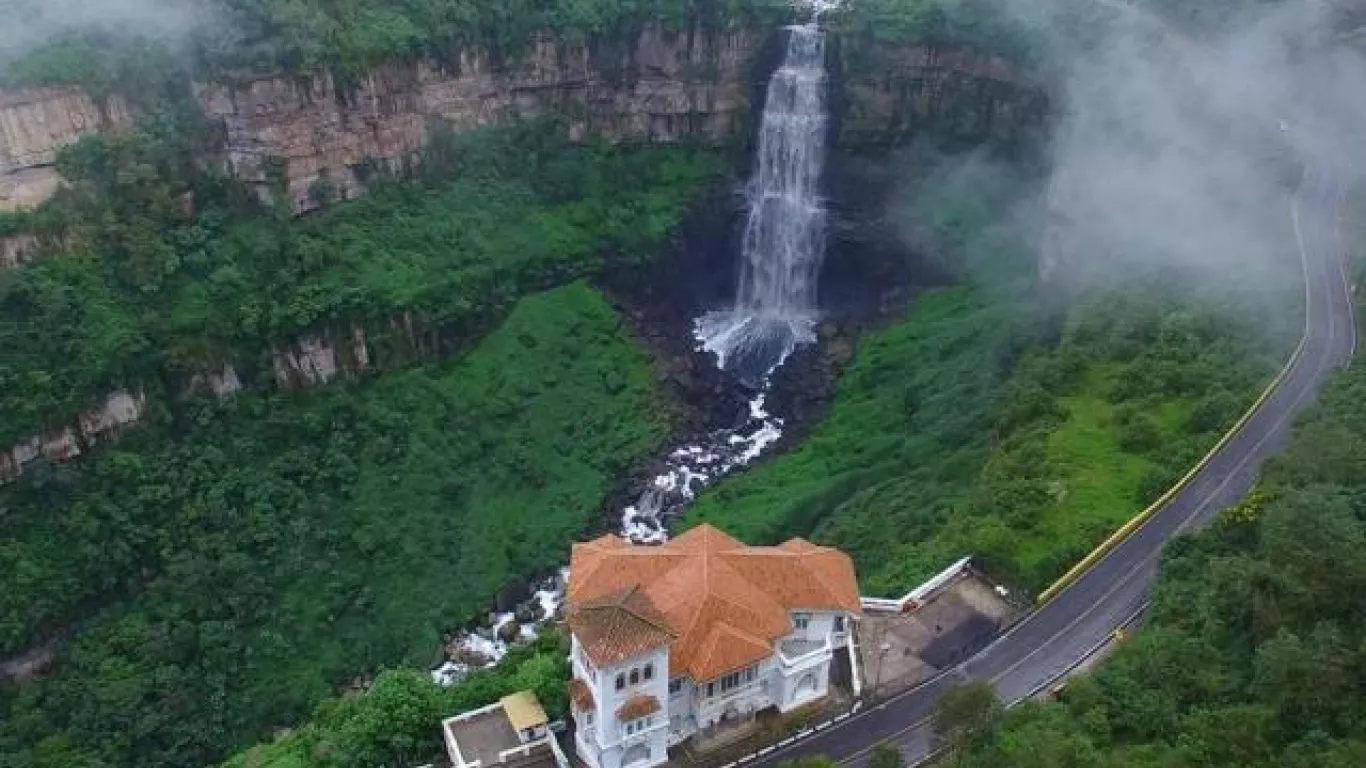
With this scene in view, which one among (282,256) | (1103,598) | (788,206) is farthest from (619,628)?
(788,206)

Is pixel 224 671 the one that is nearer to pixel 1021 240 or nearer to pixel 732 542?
pixel 732 542

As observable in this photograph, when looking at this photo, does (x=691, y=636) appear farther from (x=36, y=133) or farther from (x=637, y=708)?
(x=36, y=133)

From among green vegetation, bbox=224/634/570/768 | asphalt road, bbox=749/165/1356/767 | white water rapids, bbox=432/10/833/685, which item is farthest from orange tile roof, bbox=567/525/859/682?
white water rapids, bbox=432/10/833/685

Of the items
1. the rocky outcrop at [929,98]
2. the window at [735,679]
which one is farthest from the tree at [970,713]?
the rocky outcrop at [929,98]

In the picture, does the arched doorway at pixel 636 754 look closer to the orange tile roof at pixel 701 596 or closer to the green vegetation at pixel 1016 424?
the orange tile roof at pixel 701 596

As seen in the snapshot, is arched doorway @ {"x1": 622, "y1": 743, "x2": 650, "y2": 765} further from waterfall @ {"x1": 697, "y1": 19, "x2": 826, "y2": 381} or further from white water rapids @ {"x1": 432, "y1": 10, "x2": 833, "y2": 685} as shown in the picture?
waterfall @ {"x1": 697, "y1": 19, "x2": 826, "y2": 381}

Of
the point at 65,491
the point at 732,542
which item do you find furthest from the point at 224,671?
the point at 732,542
